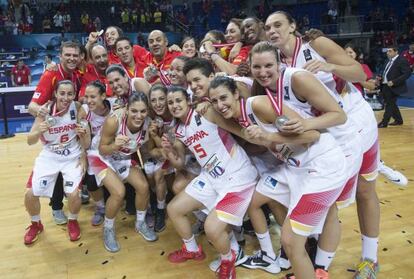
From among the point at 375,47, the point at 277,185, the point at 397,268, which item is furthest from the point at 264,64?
the point at 375,47

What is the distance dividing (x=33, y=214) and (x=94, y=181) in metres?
0.59

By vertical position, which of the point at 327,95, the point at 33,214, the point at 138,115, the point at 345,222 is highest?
the point at 327,95

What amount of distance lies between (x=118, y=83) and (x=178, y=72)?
1.74 feet

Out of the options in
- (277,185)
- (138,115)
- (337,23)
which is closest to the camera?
(277,185)

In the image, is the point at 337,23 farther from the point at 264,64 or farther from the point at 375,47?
the point at 264,64

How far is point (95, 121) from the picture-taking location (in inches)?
142

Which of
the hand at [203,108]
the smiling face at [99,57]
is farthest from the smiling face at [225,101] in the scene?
the smiling face at [99,57]

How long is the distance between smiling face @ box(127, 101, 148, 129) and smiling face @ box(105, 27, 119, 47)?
4.49 feet

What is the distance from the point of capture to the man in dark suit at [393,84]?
780 cm

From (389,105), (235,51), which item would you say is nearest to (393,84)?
(389,105)

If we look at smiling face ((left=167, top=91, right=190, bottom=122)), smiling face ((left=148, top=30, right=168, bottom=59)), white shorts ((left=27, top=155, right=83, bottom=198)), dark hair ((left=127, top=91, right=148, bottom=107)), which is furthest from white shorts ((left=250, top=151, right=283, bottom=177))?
smiling face ((left=148, top=30, right=168, bottom=59))

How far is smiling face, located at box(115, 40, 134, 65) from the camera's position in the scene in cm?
385

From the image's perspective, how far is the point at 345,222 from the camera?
367 cm

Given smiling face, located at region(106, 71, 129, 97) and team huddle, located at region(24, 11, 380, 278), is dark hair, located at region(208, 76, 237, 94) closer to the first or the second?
team huddle, located at region(24, 11, 380, 278)
